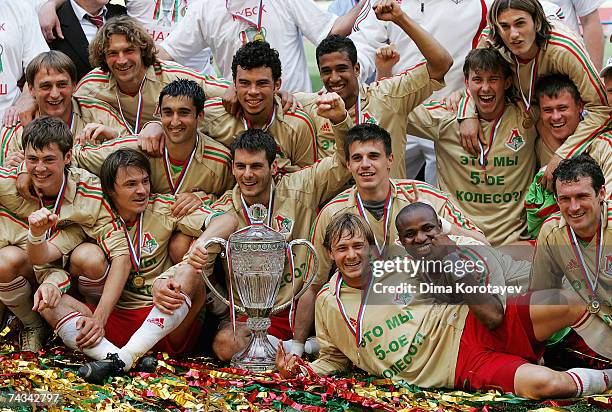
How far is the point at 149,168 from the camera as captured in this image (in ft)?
20.2

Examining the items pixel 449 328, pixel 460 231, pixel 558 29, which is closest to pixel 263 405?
pixel 449 328

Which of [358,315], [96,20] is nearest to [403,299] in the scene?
[358,315]

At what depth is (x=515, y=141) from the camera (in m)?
6.32

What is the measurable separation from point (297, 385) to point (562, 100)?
224cm

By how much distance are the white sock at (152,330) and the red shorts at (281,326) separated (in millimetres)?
547

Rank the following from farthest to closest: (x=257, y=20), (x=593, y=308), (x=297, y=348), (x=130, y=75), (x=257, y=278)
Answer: (x=257, y=20) → (x=130, y=75) → (x=297, y=348) → (x=257, y=278) → (x=593, y=308)

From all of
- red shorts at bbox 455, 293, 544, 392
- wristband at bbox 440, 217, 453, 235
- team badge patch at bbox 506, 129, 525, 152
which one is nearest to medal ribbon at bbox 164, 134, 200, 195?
wristband at bbox 440, 217, 453, 235

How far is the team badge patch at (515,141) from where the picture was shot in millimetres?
6316

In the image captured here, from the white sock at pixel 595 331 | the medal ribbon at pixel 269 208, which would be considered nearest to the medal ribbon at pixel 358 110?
the medal ribbon at pixel 269 208

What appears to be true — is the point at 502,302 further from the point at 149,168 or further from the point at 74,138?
the point at 74,138

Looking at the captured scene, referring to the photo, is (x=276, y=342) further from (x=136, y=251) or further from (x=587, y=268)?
(x=587, y=268)

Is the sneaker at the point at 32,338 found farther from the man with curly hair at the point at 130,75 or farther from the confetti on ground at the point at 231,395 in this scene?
the man with curly hair at the point at 130,75

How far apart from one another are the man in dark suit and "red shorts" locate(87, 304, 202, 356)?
2.03 metres

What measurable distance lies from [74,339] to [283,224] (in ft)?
4.25
